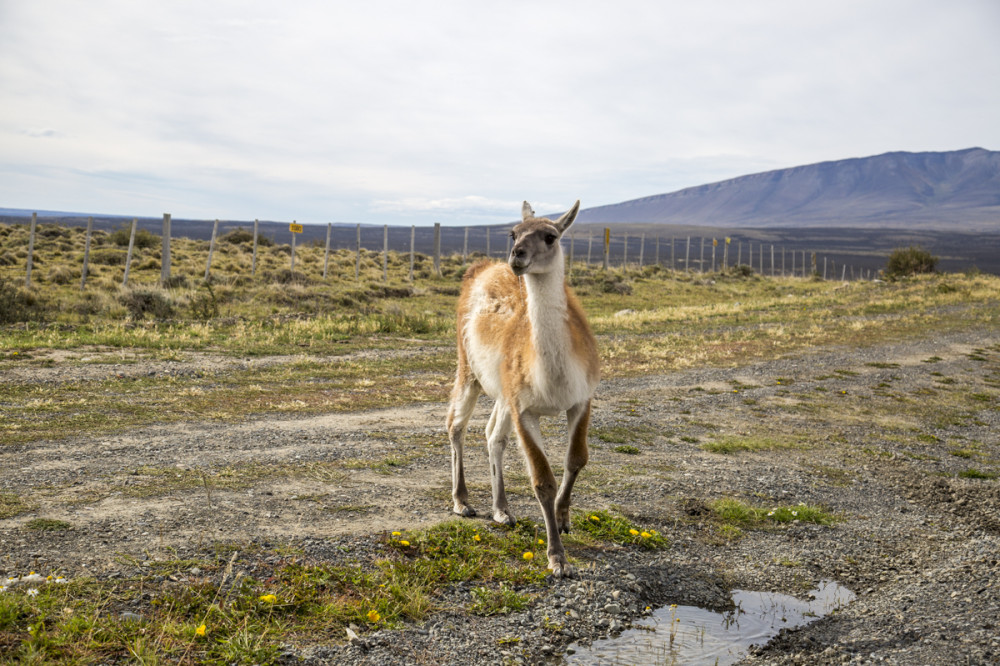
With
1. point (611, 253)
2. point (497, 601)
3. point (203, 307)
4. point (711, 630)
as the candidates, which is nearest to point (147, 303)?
point (203, 307)

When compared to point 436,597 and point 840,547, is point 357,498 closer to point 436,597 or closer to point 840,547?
point 436,597

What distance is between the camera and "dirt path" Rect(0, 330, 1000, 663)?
4.42 meters

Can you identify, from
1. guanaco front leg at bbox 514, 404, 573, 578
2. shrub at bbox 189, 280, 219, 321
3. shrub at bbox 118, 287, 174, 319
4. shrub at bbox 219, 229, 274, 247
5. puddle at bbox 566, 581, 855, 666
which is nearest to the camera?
puddle at bbox 566, 581, 855, 666

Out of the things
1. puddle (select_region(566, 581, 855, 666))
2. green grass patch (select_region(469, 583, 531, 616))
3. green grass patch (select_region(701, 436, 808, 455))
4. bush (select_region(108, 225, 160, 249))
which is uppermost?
bush (select_region(108, 225, 160, 249))

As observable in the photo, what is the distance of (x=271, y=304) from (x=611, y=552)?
18.7 metres

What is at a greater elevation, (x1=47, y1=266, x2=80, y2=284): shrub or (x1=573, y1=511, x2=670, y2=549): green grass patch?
(x1=47, y1=266, x2=80, y2=284): shrub

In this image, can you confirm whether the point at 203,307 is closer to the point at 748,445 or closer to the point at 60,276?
the point at 60,276

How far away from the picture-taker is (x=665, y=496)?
6.64 metres

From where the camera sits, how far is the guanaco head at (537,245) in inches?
186

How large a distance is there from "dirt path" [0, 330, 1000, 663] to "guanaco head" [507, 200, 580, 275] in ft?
7.05

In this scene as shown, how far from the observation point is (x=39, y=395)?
381 inches

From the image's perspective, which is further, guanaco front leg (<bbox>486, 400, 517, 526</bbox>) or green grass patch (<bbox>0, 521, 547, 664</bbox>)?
guanaco front leg (<bbox>486, 400, 517, 526</bbox>)

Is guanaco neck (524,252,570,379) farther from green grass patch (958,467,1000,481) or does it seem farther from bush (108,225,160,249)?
bush (108,225,160,249)

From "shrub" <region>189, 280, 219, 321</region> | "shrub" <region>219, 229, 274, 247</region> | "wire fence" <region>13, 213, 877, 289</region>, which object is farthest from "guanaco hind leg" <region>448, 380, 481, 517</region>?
"shrub" <region>219, 229, 274, 247</region>
